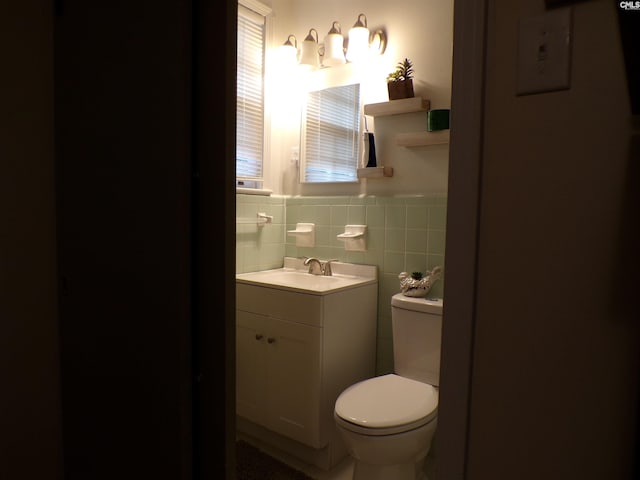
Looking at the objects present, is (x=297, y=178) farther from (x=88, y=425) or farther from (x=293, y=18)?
(x=88, y=425)

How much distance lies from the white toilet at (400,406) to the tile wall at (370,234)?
0.21m

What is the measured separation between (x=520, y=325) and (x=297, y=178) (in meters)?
2.11

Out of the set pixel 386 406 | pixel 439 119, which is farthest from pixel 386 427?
pixel 439 119

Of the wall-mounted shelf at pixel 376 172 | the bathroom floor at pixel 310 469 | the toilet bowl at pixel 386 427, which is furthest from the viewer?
the wall-mounted shelf at pixel 376 172

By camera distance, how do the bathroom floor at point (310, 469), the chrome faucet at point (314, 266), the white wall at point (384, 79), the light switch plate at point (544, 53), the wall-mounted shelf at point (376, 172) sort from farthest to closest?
the chrome faucet at point (314, 266) → the wall-mounted shelf at point (376, 172) → the white wall at point (384, 79) → the bathroom floor at point (310, 469) → the light switch plate at point (544, 53)

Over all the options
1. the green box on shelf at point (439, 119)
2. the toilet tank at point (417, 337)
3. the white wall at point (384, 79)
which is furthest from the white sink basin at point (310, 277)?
the green box on shelf at point (439, 119)

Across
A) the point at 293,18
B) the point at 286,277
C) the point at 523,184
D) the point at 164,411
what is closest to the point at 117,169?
the point at 164,411

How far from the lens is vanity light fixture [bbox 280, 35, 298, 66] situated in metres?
2.51

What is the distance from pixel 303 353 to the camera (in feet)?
6.45

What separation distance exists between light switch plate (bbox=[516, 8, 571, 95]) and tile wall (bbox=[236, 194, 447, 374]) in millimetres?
1439

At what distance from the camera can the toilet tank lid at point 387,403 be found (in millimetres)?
1573

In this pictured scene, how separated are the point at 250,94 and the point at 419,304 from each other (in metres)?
1.53

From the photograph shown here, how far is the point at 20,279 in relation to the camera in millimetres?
1451

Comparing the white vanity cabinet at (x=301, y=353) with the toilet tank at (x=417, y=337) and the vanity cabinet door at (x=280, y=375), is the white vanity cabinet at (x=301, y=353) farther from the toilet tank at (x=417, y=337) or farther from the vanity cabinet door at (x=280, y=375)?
the toilet tank at (x=417, y=337)
